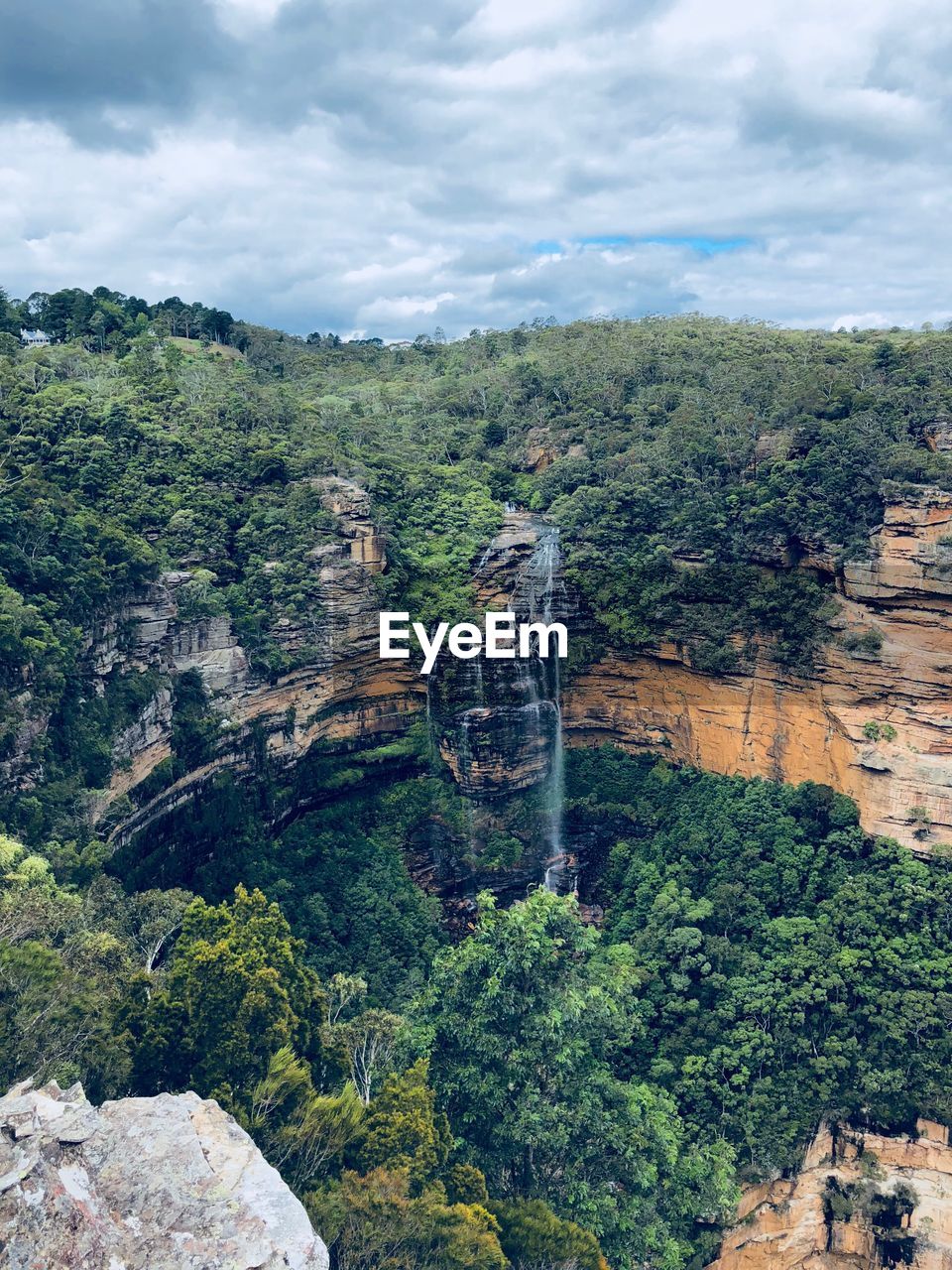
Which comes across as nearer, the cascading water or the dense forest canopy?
the dense forest canopy

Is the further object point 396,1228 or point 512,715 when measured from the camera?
point 512,715

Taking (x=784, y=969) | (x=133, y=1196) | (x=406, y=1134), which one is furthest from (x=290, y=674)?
(x=133, y=1196)

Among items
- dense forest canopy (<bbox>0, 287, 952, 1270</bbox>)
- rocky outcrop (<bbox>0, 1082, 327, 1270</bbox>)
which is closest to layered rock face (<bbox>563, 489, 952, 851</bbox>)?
dense forest canopy (<bbox>0, 287, 952, 1270</bbox>)

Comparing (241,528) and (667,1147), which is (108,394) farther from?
(667,1147)

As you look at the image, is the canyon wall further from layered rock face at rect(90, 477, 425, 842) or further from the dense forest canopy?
the dense forest canopy

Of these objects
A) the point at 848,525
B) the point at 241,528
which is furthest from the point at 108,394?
the point at 848,525

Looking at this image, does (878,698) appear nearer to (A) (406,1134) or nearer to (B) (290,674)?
(B) (290,674)
